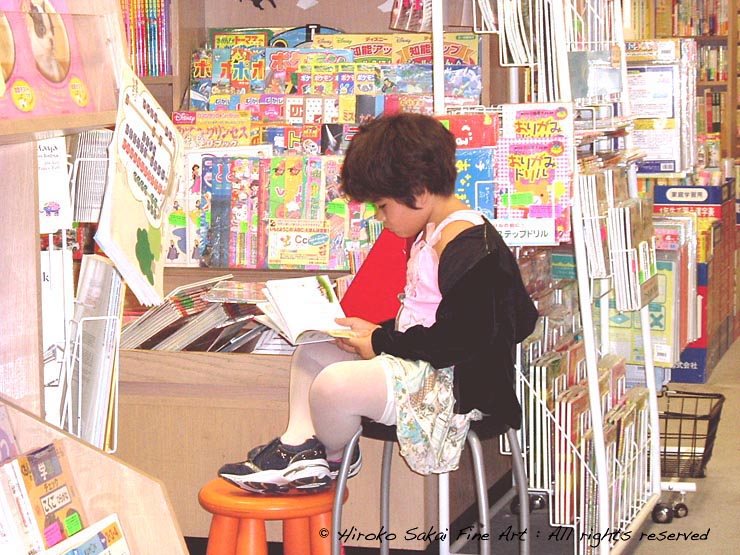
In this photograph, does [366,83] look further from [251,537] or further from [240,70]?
[251,537]

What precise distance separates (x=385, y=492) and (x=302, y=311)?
1.86 feet

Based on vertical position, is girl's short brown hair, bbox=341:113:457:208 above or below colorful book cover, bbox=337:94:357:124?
below

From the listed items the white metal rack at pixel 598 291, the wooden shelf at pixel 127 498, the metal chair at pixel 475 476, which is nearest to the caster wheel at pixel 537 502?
the white metal rack at pixel 598 291

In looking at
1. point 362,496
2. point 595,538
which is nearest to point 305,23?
point 362,496

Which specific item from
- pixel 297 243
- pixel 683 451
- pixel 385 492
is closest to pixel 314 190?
pixel 297 243

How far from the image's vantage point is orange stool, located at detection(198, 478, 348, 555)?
2301 millimetres

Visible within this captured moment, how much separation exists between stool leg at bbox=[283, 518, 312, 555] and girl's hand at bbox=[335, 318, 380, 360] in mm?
448

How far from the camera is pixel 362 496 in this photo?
9.71 ft

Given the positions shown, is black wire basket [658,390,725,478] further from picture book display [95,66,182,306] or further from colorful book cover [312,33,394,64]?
picture book display [95,66,182,306]

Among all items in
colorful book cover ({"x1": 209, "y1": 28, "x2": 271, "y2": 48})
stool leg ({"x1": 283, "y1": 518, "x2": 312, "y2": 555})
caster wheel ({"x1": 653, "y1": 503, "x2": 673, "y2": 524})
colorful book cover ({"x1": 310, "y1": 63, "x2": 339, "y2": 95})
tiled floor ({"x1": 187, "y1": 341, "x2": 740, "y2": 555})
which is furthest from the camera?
colorful book cover ({"x1": 209, "y1": 28, "x2": 271, "y2": 48})

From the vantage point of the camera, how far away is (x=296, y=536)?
8.45ft

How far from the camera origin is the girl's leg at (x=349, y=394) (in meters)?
2.26

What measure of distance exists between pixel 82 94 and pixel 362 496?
71.0 inches

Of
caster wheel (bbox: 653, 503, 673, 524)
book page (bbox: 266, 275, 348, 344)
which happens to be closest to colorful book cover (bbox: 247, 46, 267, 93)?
book page (bbox: 266, 275, 348, 344)
